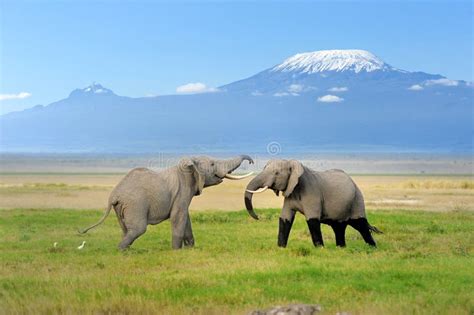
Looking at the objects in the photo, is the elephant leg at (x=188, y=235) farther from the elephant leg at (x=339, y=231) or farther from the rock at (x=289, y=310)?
the rock at (x=289, y=310)

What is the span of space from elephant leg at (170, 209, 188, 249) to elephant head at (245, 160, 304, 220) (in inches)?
56.0

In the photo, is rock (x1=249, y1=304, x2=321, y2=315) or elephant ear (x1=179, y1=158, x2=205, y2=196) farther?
elephant ear (x1=179, y1=158, x2=205, y2=196)

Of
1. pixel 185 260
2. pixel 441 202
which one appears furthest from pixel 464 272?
pixel 441 202

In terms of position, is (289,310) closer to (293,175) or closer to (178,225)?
(293,175)

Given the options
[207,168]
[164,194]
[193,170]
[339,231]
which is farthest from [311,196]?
[164,194]

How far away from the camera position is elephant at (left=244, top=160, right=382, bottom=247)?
17.5m

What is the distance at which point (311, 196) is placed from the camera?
17609 mm

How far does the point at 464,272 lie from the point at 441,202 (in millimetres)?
23636

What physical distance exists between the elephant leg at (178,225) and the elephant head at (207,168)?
27.0 inches

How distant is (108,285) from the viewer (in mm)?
13180

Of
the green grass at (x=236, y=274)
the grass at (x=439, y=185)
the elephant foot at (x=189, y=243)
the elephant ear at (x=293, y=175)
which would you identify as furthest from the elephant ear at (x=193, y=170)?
the grass at (x=439, y=185)

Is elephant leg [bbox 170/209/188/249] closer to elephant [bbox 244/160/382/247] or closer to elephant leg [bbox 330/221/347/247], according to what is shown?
elephant [bbox 244/160/382/247]

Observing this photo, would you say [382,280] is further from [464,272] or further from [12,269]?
[12,269]

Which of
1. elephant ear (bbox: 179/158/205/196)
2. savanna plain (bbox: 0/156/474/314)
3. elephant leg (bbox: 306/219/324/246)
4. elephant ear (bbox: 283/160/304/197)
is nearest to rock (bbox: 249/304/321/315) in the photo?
savanna plain (bbox: 0/156/474/314)
